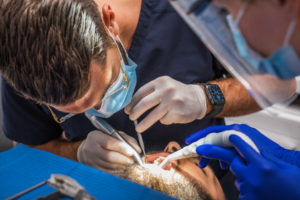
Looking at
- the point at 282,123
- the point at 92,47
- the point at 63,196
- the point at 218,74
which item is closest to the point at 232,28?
the point at 92,47

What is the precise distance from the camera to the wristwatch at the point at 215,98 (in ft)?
3.44

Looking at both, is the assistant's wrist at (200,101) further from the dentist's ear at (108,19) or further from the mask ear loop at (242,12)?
the mask ear loop at (242,12)

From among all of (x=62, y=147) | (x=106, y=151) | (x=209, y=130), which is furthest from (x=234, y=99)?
(x=62, y=147)

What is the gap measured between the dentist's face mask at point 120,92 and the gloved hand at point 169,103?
2.3 inches

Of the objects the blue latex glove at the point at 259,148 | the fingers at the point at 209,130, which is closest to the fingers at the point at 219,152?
the blue latex glove at the point at 259,148

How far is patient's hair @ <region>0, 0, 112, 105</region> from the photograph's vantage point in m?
0.65

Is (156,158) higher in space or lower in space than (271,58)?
lower

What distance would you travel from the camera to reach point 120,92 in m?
0.97

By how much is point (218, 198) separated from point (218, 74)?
2.11 feet

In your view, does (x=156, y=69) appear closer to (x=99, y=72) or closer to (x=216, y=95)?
(x=216, y=95)

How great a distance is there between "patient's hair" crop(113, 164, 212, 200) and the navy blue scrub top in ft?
0.70

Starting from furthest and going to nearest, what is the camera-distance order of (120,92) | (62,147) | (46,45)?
(62,147), (120,92), (46,45)

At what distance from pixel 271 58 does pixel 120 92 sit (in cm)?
66

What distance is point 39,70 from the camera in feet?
2.18
